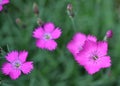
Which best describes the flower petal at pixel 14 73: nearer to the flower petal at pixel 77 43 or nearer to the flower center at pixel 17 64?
A: the flower center at pixel 17 64

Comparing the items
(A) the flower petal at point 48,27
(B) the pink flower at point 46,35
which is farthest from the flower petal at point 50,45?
(A) the flower petal at point 48,27

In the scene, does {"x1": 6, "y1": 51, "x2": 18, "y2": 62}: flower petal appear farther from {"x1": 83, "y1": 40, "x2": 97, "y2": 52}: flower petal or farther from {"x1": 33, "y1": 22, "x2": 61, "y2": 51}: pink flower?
{"x1": 83, "y1": 40, "x2": 97, "y2": 52}: flower petal

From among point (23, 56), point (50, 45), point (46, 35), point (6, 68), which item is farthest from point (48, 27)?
point (6, 68)

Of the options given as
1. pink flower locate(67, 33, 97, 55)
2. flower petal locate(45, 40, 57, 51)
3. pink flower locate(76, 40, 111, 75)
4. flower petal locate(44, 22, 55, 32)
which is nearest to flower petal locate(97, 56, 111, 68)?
pink flower locate(76, 40, 111, 75)

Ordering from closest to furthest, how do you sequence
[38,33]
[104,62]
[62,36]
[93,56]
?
[104,62] < [93,56] < [38,33] < [62,36]

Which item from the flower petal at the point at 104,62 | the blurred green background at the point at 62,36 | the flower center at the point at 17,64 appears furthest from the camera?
the blurred green background at the point at 62,36

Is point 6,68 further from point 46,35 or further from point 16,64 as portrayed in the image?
point 46,35
